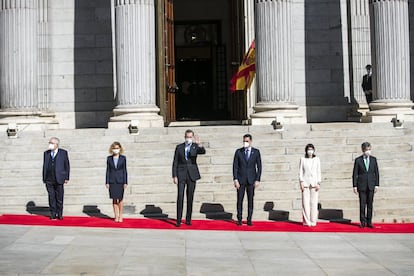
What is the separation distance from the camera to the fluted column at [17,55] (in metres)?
24.1

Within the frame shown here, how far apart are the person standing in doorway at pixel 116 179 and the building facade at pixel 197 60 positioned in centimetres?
550

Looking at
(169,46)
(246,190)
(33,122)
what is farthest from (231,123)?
(246,190)

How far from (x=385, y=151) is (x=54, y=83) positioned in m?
13.3

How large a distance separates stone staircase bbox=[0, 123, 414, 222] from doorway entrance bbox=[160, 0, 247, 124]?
10739mm

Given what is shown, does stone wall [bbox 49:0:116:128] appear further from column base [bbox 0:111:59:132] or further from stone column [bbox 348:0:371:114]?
stone column [bbox 348:0:371:114]

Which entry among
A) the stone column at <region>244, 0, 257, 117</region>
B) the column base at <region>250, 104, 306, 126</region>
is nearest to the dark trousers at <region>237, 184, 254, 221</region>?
the column base at <region>250, 104, 306, 126</region>

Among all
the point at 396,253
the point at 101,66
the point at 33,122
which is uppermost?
the point at 101,66

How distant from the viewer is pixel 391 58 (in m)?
23.6

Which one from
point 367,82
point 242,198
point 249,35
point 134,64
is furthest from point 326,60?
point 242,198

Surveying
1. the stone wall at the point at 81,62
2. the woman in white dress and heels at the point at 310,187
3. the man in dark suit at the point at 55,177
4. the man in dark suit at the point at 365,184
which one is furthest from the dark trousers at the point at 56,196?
the stone wall at the point at 81,62

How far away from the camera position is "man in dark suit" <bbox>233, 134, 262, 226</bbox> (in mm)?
17453

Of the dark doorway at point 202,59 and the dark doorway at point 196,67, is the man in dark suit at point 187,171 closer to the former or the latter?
the dark doorway at point 202,59

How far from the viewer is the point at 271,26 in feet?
76.9

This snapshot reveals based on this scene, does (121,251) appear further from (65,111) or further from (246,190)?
(65,111)
